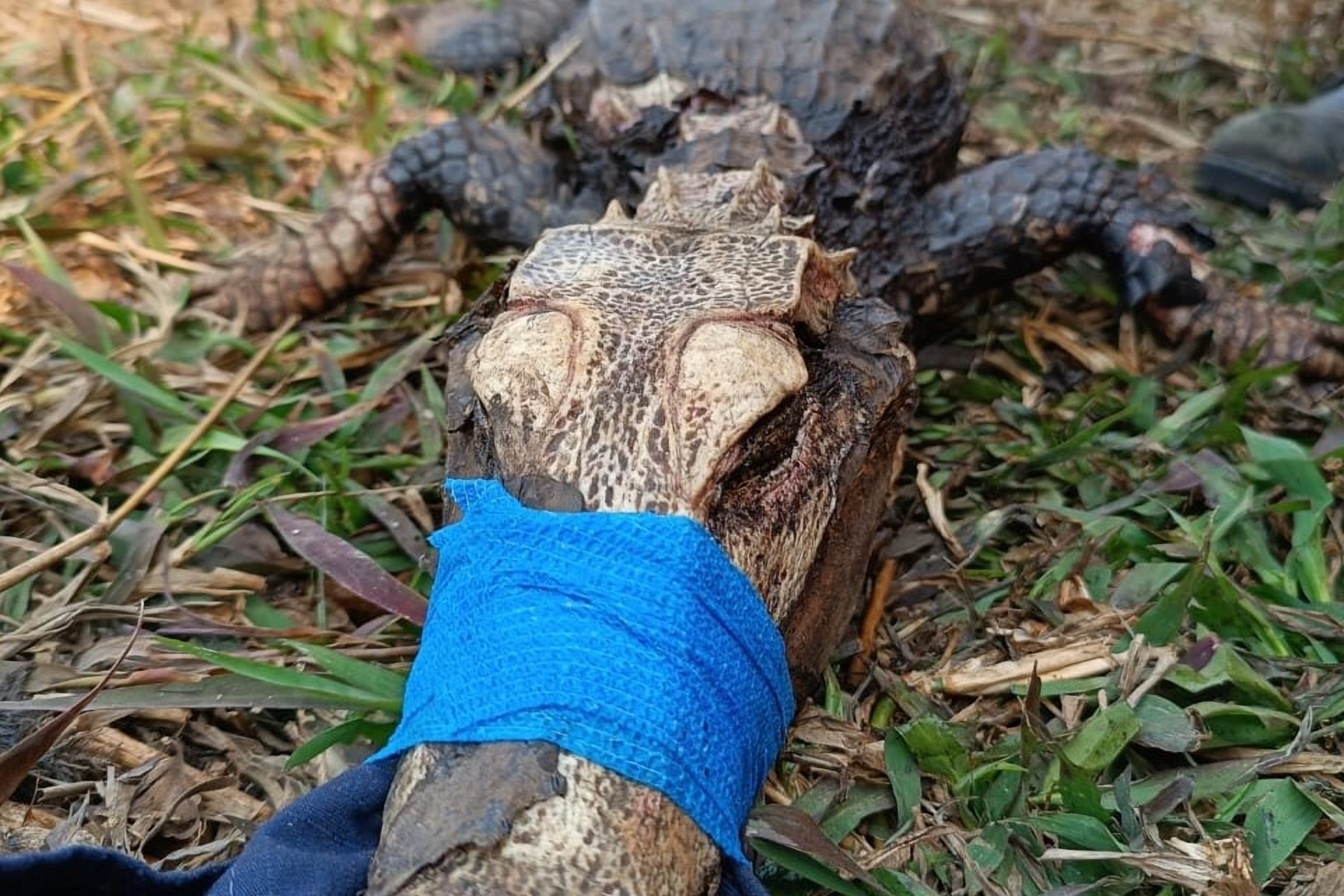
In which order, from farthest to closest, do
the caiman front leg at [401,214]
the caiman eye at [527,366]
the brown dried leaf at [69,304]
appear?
the caiman front leg at [401,214] < the brown dried leaf at [69,304] < the caiman eye at [527,366]

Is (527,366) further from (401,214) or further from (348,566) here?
(401,214)

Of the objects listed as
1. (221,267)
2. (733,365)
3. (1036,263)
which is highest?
(733,365)

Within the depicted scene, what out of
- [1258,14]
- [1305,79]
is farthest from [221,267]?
[1258,14]

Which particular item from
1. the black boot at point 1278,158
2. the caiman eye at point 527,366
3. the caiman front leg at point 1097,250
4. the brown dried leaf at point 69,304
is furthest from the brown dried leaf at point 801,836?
the black boot at point 1278,158

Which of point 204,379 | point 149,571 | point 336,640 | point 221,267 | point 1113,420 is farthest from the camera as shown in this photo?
point 221,267

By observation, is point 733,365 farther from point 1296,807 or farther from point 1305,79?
point 1305,79

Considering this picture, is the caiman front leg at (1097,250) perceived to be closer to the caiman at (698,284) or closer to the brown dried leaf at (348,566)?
the caiman at (698,284)

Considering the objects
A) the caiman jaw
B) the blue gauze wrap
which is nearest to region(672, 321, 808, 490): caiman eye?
the caiman jaw
